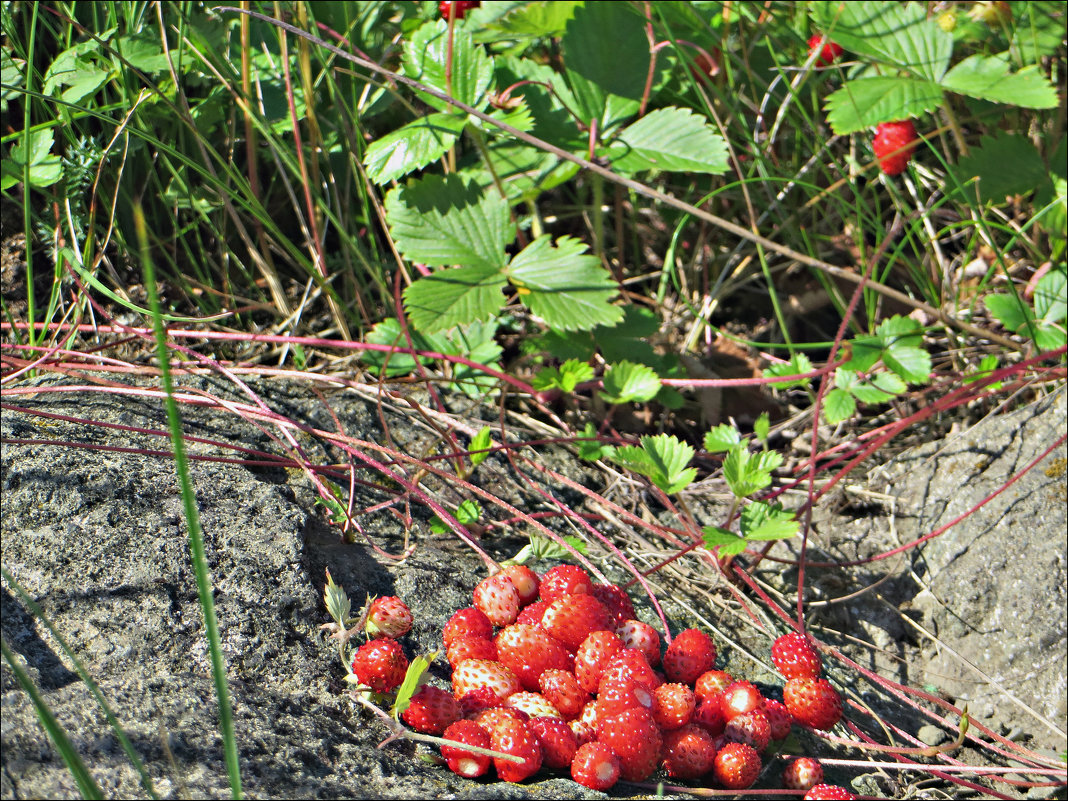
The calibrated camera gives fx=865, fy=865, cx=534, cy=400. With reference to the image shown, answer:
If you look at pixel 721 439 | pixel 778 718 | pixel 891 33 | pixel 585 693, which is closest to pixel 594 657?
pixel 585 693

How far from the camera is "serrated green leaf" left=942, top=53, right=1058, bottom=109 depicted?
6.38 feet

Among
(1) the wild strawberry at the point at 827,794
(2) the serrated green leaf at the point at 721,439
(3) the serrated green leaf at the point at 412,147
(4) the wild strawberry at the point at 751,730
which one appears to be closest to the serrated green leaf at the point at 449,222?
(3) the serrated green leaf at the point at 412,147

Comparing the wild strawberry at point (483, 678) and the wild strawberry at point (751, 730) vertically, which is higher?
the wild strawberry at point (483, 678)

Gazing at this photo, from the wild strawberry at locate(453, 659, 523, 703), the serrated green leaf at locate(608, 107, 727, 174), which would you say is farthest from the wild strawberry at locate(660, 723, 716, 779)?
the serrated green leaf at locate(608, 107, 727, 174)

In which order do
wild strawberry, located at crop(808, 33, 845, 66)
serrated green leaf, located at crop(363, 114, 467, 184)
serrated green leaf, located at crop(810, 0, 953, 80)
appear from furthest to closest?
1. wild strawberry, located at crop(808, 33, 845, 66)
2. serrated green leaf, located at crop(810, 0, 953, 80)
3. serrated green leaf, located at crop(363, 114, 467, 184)

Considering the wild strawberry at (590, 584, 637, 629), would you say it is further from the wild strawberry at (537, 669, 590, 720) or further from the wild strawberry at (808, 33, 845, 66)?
the wild strawberry at (808, 33, 845, 66)

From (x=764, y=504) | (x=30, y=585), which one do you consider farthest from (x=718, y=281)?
(x=30, y=585)

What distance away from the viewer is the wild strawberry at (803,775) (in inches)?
46.9

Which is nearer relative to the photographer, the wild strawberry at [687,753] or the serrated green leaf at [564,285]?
the wild strawberry at [687,753]

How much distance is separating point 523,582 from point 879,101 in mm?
1449

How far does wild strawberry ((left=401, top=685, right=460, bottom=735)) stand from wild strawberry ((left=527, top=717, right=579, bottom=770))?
0.11 meters

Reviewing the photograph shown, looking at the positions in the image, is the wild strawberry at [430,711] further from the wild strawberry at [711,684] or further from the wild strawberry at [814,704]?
the wild strawberry at [814,704]

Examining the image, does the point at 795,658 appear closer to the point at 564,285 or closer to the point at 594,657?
the point at 594,657

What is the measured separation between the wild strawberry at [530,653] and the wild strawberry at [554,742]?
0.12 m
